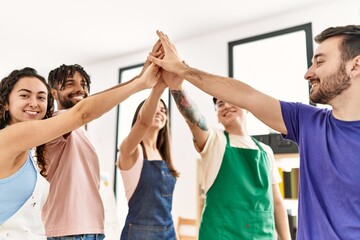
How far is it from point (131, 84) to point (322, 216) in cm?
87

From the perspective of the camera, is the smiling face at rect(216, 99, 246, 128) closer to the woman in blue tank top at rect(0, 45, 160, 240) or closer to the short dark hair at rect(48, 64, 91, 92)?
the woman in blue tank top at rect(0, 45, 160, 240)

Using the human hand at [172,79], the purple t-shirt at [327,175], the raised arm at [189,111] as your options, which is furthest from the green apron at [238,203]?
the purple t-shirt at [327,175]

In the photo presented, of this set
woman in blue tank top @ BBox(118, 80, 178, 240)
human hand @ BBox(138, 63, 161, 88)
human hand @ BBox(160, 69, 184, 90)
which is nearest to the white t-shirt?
woman in blue tank top @ BBox(118, 80, 178, 240)

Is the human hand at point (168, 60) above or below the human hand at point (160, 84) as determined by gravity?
above

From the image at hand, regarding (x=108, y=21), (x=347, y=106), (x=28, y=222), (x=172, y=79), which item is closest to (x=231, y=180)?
(x=172, y=79)

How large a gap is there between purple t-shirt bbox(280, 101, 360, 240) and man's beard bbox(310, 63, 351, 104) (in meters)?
0.07

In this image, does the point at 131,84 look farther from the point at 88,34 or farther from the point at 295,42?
the point at 88,34

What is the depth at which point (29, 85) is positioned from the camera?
4.87ft

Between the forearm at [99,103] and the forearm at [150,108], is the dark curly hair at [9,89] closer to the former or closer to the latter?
the forearm at [99,103]

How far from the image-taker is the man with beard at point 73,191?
62.9 inches

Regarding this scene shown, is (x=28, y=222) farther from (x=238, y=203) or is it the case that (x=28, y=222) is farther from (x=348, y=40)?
(x=348, y=40)

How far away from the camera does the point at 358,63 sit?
4.23ft

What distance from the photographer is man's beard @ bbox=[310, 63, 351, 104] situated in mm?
1284

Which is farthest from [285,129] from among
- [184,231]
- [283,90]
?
[184,231]
